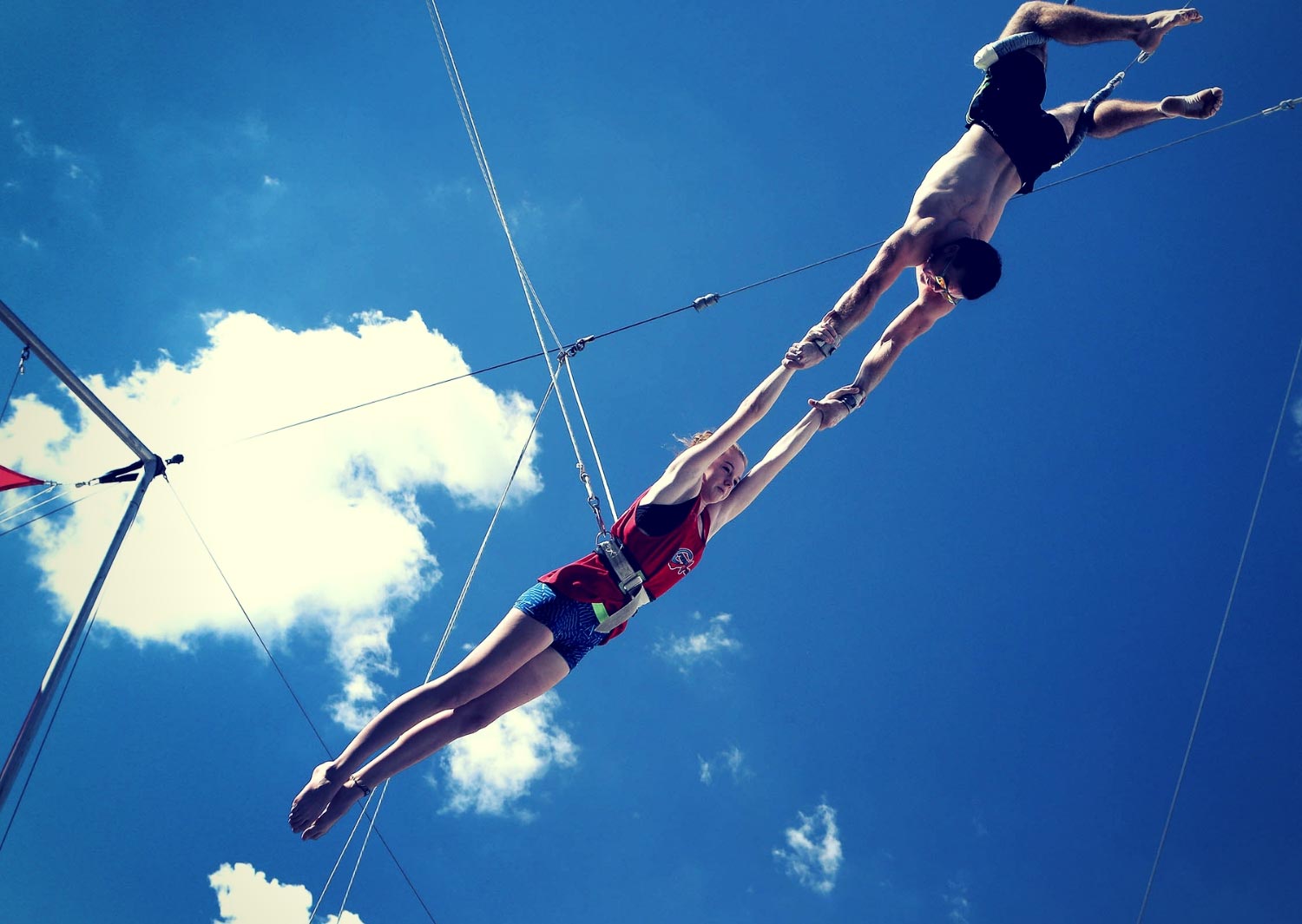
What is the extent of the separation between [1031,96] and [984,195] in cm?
59

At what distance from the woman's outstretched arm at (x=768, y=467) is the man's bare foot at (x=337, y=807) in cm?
216

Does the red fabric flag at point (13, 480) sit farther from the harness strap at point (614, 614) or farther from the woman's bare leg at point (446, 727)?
the harness strap at point (614, 614)

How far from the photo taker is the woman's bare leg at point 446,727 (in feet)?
12.5

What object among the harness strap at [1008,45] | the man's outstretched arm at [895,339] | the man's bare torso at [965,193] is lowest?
the man's outstretched arm at [895,339]

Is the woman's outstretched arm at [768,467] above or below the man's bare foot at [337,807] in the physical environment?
above

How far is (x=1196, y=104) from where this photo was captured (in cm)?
436

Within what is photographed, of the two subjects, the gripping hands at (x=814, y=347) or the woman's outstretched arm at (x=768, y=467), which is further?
the woman's outstretched arm at (x=768, y=467)

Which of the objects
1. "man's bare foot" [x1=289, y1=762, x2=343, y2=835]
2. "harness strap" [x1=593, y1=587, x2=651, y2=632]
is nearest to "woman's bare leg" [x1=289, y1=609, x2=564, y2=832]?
"man's bare foot" [x1=289, y1=762, x2=343, y2=835]

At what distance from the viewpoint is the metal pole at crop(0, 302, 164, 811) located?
149 inches

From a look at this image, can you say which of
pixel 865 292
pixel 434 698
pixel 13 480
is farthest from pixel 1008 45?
pixel 13 480

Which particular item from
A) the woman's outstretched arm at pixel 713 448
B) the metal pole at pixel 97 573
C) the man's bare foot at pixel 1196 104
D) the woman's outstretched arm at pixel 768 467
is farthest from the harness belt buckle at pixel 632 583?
the man's bare foot at pixel 1196 104

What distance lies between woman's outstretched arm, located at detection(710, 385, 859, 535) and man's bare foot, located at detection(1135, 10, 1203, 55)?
2.21 metres

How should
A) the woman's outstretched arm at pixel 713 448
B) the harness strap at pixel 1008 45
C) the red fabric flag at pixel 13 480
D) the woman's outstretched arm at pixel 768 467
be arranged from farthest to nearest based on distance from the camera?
the red fabric flag at pixel 13 480 → the woman's outstretched arm at pixel 768 467 → the harness strap at pixel 1008 45 → the woman's outstretched arm at pixel 713 448

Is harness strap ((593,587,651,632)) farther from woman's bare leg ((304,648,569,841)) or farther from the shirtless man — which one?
the shirtless man
